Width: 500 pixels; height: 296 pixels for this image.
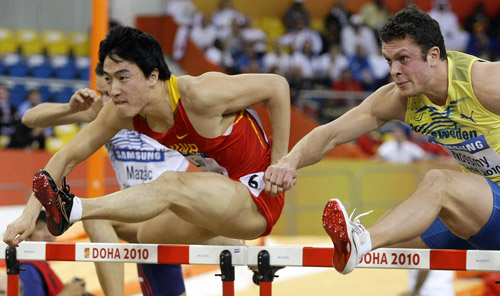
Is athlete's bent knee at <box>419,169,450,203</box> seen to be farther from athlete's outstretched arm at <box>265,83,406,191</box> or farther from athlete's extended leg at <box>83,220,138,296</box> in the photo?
athlete's extended leg at <box>83,220,138,296</box>

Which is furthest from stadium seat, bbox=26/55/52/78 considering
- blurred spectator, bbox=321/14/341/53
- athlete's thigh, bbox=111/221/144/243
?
athlete's thigh, bbox=111/221/144/243

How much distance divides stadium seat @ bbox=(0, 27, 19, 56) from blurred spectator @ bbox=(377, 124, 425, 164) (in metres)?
6.92

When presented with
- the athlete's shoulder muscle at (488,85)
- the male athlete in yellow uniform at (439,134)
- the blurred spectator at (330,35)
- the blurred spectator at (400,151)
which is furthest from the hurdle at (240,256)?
the blurred spectator at (330,35)

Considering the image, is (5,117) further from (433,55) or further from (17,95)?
(433,55)

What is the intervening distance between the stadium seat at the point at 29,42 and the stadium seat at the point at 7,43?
11 cm

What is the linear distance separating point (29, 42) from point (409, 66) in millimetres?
12408

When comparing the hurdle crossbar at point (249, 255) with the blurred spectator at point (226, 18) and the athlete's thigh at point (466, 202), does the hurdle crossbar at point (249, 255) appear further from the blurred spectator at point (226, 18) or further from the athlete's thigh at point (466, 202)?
the blurred spectator at point (226, 18)

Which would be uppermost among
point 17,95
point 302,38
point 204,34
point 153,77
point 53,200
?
point 204,34

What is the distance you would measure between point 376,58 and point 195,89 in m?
12.4

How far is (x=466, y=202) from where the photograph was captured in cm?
388

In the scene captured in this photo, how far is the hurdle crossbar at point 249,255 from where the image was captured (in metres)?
3.89

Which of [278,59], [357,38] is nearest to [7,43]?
[278,59]

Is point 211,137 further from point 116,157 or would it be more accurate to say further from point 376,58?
point 376,58

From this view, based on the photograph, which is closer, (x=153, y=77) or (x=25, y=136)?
(x=153, y=77)
